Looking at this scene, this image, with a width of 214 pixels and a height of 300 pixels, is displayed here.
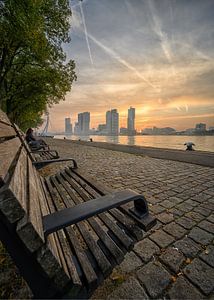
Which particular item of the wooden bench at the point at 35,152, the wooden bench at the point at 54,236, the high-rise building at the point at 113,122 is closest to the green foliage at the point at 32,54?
the wooden bench at the point at 35,152

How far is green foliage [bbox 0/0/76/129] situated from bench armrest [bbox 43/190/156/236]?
9.13 meters

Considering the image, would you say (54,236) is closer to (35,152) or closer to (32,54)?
(35,152)

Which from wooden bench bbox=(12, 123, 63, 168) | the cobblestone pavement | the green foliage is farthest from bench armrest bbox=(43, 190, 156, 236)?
the green foliage

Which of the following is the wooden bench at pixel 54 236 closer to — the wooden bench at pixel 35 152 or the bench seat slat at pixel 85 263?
the bench seat slat at pixel 85 263

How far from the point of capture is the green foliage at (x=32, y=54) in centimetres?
732

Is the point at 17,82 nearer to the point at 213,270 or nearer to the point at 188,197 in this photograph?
the point at 188,197

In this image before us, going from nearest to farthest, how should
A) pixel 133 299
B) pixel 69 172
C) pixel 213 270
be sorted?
pixel 133 299 < pixel 213 270 < pixel 69 172

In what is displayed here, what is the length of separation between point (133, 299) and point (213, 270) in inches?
39.0

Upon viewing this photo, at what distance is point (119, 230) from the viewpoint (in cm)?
166

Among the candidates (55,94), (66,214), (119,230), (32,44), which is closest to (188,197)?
(119,230)

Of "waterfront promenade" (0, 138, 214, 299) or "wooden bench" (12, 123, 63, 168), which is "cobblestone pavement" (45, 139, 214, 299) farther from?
"wooden bench" (12, 123, 63, 168)

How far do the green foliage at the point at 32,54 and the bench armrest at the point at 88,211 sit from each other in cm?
913

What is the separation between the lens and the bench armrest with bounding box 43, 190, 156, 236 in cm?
109

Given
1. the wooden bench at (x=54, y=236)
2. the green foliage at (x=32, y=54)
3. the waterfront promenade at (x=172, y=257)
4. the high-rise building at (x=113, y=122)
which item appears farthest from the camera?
the high-rise building at (x=113, y=122)
